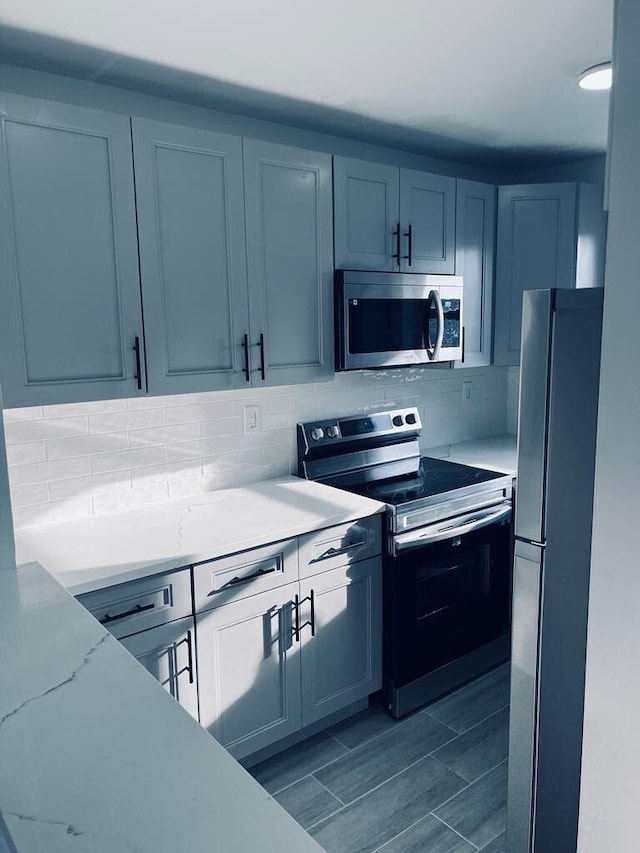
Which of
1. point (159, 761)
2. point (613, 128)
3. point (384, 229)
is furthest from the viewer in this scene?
point (384, 229)

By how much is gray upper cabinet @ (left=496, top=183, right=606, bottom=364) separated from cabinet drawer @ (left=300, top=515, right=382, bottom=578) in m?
1.33

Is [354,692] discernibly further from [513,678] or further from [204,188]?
[204,188]

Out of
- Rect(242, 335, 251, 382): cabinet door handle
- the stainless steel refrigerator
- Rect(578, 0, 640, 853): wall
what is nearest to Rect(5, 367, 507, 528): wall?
Rect(242, 335, 251, 382): cabinet door handle

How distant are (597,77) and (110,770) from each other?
2.41 m

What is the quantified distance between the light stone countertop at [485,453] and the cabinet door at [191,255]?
1.40m

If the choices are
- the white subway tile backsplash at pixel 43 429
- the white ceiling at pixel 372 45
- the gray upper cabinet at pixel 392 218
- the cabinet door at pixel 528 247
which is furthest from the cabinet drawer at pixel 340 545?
the white ceiling at pixel 372 45

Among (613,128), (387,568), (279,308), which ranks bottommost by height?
(387,568)

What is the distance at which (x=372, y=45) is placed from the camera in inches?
76.7

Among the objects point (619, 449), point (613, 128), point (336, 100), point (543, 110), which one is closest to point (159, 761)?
point (619, 449)

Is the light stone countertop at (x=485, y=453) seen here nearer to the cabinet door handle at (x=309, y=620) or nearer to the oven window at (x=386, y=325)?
the oven window at (x=386, y=325)

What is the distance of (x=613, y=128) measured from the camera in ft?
3.89

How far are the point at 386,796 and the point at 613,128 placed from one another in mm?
2104

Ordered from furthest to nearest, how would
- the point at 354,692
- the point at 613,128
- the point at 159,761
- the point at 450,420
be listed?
the point at 450,420 < the point at 354,692 < the point at 613,128 < the point at 159,761

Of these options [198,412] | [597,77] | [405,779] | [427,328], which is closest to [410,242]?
[427,328]
